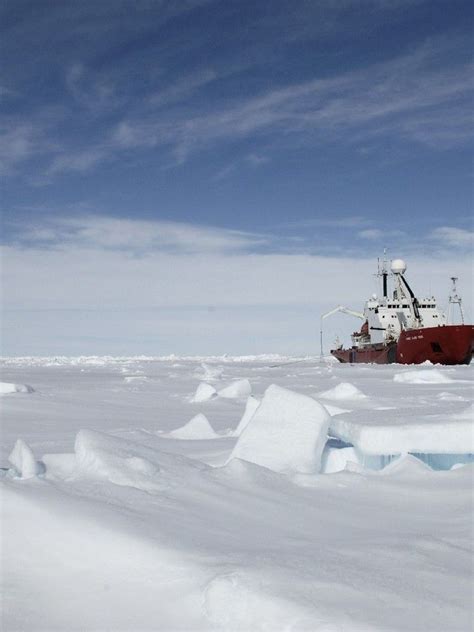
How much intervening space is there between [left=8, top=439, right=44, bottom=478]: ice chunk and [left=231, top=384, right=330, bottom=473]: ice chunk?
1.30 meters

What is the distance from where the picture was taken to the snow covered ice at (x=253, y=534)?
1.72 meters

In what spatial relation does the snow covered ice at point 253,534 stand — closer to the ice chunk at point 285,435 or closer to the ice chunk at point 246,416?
the ice chunk at point 285,435

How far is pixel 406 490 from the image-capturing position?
326 cm

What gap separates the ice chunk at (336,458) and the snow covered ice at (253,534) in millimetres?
16

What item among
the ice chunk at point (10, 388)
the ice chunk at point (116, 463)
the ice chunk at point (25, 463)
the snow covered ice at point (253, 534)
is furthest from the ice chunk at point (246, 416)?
the ice chunk at point (10, 388)

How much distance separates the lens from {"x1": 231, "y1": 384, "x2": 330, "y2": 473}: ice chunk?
12.1ft

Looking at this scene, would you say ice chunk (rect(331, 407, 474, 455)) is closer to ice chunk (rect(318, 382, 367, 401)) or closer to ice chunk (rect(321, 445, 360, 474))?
ice chunk (rect(321, 445, 360, 474))

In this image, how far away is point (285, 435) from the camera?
12.6 ft

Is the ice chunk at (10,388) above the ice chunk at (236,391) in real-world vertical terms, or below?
above

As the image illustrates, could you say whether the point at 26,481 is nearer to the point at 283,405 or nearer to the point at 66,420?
the point at 283,405

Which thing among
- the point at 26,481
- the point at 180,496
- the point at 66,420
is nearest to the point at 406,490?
the point at 180,496

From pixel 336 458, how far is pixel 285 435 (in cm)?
68

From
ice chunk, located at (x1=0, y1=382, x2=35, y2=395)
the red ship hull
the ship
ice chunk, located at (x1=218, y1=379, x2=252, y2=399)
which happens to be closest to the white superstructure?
the ship

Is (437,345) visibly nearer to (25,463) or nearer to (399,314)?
(399,314)
